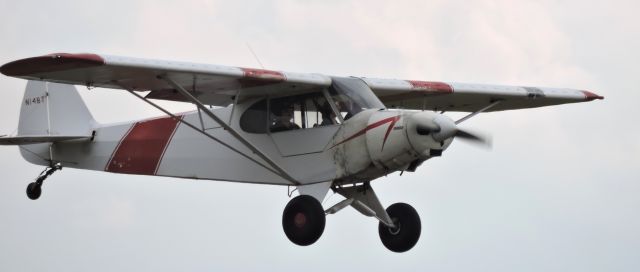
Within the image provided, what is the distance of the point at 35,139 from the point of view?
21016mm

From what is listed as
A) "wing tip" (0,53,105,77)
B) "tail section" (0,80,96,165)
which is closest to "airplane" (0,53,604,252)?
"wing tip" (0,53,105,77)

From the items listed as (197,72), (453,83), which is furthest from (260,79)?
(453,83)

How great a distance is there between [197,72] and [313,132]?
186cm

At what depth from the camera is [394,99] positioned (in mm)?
20688

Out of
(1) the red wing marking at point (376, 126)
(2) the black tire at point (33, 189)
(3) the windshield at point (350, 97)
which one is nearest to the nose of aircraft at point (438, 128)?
(1) the red wing marking at point (376, 126)

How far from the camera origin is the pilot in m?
18.7

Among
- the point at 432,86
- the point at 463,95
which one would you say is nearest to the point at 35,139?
the point at 432,86

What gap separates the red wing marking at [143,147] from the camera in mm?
20516

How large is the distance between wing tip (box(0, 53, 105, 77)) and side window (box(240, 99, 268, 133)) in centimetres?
296

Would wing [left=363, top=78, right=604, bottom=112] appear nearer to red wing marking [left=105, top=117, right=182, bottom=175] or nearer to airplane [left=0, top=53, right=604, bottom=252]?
airplane [left=0, top=53, right=604, bottom=252]

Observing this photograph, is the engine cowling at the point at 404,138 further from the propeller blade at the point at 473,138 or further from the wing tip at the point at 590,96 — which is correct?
the wing tip at the point at 590,96

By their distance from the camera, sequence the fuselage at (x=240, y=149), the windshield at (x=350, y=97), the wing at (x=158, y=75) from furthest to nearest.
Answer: the windshield at (x=350, y=97)
the fuselage at (x=240, y=149)
the wing at (x=158, y=75)

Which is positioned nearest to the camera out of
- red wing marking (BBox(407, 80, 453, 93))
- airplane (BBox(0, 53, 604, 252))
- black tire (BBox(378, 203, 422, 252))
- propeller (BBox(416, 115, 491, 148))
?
propeller (BBox(416, 115, 491, 148))

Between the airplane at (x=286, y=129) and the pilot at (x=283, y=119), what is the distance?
0.05ft
